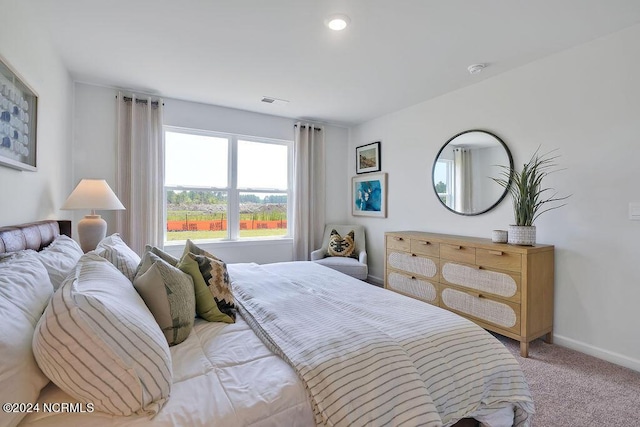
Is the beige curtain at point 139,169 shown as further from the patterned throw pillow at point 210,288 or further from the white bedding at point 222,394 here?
the white bedding at point 222,394

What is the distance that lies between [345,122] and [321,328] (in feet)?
12.9

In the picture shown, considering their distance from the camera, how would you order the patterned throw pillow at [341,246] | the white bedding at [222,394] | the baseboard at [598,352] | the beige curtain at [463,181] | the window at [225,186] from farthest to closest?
the patterned throw pillow at [341,246], the window at [225,186], the beige curtain at [463,181], the baseboard at [598,352], the white bedding at [222,394]

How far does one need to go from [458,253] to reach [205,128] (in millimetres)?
3327

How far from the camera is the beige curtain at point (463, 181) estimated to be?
3.24 m

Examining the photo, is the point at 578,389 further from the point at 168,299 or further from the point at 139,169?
the point at 139,169

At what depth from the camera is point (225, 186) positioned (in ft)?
13.6

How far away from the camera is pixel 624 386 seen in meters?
1.96

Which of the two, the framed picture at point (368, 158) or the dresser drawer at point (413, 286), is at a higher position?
the framed picture at point (368, 158)

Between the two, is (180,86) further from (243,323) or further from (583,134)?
(583,134)

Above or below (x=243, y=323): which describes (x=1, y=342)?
above

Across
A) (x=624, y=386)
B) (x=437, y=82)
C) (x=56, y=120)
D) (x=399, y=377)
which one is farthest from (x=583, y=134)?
(x=56, y=120)

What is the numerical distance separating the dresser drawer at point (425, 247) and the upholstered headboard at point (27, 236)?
10.1 ft

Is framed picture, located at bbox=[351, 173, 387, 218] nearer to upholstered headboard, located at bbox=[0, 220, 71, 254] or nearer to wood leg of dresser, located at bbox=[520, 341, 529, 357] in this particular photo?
wood leg of dresser, located at bbox=[520, 341, 529, 357]

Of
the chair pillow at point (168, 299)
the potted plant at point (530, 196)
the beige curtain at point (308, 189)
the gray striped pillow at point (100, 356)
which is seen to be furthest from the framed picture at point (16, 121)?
the potted plant at point (530, 196)
